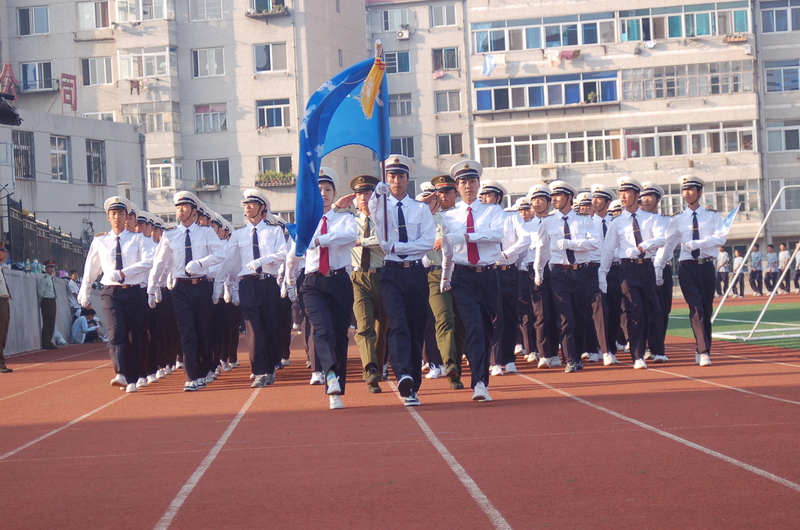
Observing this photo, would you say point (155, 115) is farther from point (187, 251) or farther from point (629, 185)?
point (629, 185)

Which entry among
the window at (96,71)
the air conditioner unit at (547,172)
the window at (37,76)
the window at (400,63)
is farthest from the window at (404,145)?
the window at (37,76)

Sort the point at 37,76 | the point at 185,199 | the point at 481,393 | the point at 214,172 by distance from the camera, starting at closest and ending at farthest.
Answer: the point at 481,393 → the point at 185,199 → the point at 37,76 → the point at 214,172

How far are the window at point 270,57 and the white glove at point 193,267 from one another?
1818 inches

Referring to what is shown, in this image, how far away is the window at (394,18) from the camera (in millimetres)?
61969

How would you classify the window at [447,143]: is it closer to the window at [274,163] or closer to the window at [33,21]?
the window at [274,163]

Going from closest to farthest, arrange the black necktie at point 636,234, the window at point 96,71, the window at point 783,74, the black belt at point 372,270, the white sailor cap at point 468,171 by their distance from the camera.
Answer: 1. the black belt at point 372,270
2. the white sailor cap at point 468,171
3. the black necktie at point 636,234
4. the window at point 783,74
5. the window at point 96,71

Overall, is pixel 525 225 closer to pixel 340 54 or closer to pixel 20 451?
pixel 20 451

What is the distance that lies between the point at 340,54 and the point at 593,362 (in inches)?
1868

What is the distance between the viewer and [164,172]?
59.5 metres

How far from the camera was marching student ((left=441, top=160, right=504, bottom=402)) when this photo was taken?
10.9 meters

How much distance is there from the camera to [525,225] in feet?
51.2

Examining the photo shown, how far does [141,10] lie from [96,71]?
431 centimetres

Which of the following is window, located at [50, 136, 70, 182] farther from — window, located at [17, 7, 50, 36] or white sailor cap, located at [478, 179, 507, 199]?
white sailor cap, located at [478, 179, 507, 199]

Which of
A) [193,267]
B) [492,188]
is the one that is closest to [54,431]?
[193,267]
